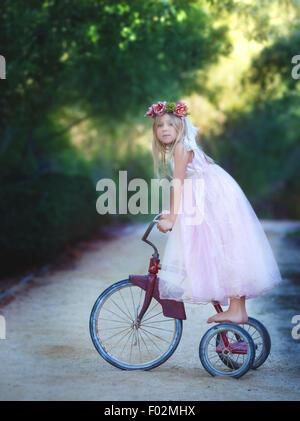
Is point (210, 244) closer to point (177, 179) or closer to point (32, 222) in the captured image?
point (177, 179)

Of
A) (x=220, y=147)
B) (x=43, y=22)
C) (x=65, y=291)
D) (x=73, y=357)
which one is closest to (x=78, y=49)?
(x=43, y=22)

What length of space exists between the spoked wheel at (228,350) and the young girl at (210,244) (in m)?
0.10

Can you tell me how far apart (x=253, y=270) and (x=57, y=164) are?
16.3 meters

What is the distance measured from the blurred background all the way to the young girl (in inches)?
206

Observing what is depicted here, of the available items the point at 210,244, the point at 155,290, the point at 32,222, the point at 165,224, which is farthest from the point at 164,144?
the point at 32,222

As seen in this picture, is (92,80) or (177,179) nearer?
(177,179)

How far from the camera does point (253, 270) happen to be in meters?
5.29

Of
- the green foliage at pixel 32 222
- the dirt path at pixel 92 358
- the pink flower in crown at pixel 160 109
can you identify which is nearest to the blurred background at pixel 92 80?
the green foliage at pixel 32 222

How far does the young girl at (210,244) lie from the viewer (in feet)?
17.2

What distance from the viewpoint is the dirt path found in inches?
188

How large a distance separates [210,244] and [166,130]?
966 millimetres

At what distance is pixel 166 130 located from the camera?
545 cm

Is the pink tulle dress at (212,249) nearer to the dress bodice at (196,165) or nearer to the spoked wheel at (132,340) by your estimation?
the dress bodice at (196,165)

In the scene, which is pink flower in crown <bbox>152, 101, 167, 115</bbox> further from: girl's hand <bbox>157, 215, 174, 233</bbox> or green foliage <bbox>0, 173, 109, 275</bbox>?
green foliage <bbox>0, 173, 109, 275</bbox>
